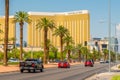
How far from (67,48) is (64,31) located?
85.5 feet

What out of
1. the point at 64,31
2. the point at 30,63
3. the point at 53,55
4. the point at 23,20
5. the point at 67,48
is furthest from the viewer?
the point at 53,55

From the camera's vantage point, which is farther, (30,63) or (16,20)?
(16,20)

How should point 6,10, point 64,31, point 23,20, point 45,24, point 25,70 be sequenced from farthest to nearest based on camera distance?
point 64,31 < point 45,24 < point 23,20 < point 6,10 < point 25,70

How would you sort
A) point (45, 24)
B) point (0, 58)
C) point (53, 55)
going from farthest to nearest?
point (53, 55), point (0, 58), point (45, 24)

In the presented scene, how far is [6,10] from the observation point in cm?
6631

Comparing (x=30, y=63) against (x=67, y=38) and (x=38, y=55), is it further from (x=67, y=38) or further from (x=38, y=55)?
(x=38, y=55)

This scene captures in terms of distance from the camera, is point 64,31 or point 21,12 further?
point 64,31

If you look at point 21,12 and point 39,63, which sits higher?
point 21,12

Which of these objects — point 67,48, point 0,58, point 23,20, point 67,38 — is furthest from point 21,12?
point 0,58

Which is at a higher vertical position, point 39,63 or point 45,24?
point 45,24

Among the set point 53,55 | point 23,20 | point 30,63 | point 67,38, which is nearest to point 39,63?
point 30,63

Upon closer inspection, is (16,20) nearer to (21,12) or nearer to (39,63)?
(21,12)

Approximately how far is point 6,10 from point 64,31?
5320cm

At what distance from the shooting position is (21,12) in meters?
82.6
